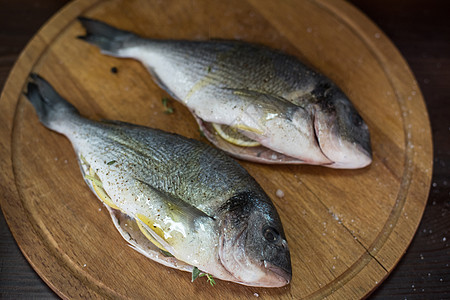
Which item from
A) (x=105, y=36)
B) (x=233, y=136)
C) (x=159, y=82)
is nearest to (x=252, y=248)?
(x=233, y=136)

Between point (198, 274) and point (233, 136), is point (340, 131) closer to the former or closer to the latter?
point (233, 136)

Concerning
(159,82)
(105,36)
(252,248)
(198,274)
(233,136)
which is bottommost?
(198,274)

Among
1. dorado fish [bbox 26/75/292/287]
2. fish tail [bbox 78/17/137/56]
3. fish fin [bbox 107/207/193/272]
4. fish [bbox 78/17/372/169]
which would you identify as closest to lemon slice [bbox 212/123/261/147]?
fish [bbox 78/17/372/169]

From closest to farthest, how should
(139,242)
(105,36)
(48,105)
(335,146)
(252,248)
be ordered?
(252,248)
(139,242)
(335,146)
(48,105)
(105,36)

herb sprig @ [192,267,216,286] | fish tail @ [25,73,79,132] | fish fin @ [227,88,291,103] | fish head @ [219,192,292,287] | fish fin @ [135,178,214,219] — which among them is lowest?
herb sprig @ [192,267,216,286]

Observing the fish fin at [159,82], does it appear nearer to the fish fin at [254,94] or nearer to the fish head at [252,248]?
the fish fin at [254,94]

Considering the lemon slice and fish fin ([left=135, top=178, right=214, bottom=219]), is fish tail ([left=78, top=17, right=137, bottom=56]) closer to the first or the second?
the lemon slice

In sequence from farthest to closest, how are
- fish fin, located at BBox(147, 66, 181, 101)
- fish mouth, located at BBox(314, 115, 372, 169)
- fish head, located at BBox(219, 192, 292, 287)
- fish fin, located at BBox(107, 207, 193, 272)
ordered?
fish fin, located at BBox(147, 66, 181, 101), fish mouth, located at BBox(314, 115, 372, 169), fish fin, located at BBox(107, 207, 193, 272), fish head, located at BBox(219, 192, 292, 287)
